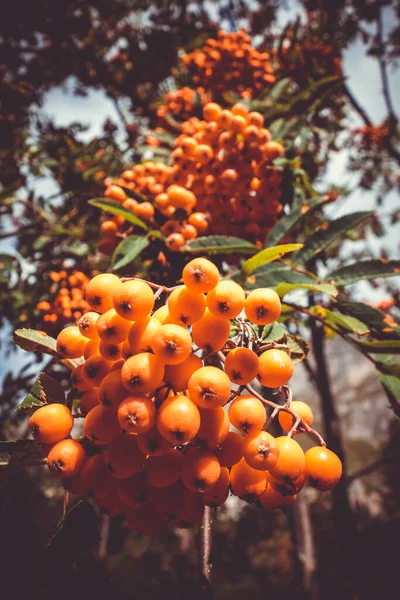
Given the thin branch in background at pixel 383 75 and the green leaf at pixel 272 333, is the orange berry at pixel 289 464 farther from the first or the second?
the thin branch in background at pixel 383 75

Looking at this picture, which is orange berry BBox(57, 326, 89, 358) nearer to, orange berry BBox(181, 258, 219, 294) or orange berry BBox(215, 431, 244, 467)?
orange berry BBox(181, 258, 219, 294)

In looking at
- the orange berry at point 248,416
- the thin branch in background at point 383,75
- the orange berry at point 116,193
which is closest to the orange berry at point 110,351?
the orange berry at point 248,416

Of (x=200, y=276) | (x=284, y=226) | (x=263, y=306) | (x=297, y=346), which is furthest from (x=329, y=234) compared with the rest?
(x=200, y=276)

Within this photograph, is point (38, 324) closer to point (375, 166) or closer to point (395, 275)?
point (395, 275)

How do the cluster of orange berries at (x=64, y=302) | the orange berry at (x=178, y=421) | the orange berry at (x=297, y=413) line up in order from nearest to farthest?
the orange berry at (x=178, y=421)
the orange berry at (x=297, y=413)
the cluster of orange berries at (x=64, y=302)

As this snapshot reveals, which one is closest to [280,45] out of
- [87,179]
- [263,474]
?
[87,179]

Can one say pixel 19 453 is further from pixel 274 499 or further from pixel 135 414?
pixel 274 499
